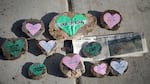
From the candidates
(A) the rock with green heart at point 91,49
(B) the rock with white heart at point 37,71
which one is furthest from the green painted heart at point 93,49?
(B) the rock with white heart at point 37,71

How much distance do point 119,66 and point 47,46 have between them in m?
0.43

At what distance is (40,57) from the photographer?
221 cm

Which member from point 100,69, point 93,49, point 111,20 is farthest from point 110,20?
point 100,69

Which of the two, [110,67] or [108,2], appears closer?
[110,67]

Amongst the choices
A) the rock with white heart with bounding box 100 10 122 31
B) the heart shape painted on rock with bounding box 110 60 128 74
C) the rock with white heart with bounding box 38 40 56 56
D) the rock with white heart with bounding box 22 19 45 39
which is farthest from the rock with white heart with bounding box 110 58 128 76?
the rock with white heart with bounding box 22 19 45 39

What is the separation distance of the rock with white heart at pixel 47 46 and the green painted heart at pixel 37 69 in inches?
3.5

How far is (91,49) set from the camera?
220cm

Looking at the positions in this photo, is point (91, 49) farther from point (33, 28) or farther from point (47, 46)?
point (33, 28)

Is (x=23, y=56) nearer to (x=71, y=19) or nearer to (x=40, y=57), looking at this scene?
(x=40, y=57)

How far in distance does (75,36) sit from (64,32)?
70 mm

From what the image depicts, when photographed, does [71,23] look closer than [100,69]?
No

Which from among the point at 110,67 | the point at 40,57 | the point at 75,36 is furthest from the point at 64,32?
the point at 110,67

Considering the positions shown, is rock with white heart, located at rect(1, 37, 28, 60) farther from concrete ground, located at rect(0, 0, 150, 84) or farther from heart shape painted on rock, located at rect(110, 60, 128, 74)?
heart shape painted on rock, located at rect(110, 60, 128, 74)

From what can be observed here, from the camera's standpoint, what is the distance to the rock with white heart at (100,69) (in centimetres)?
215
